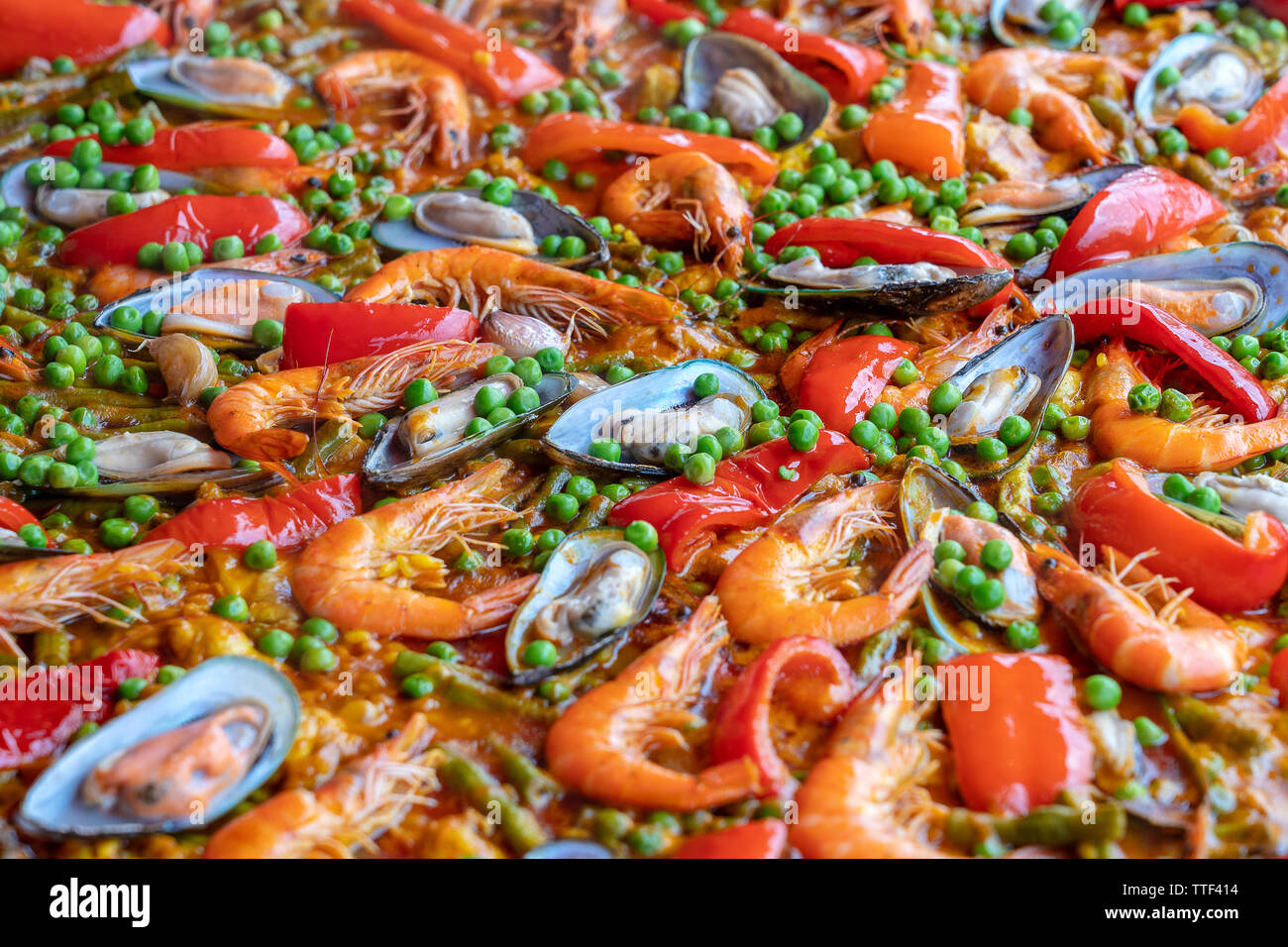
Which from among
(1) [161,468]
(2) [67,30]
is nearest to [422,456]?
(1) [161,468]

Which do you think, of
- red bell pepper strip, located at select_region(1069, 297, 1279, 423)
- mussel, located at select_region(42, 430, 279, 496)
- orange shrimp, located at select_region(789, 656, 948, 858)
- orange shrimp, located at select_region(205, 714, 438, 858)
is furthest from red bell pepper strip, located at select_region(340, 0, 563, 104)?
orange shrimp, located at select_region(789, 656, 948, 858)

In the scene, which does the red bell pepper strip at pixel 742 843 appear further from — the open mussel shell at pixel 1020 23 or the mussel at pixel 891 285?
the open mussel shell at pixel 1020 23

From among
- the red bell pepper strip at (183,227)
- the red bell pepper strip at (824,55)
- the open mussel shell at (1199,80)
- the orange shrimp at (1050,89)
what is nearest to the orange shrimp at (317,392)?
the red bell pepper strip at (183,227)

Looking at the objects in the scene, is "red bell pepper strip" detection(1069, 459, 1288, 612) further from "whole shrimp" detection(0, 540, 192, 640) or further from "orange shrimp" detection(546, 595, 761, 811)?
"whole shrimp" detection(0, 540, 192, 640)

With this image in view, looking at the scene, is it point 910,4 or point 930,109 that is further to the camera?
point 910,4
